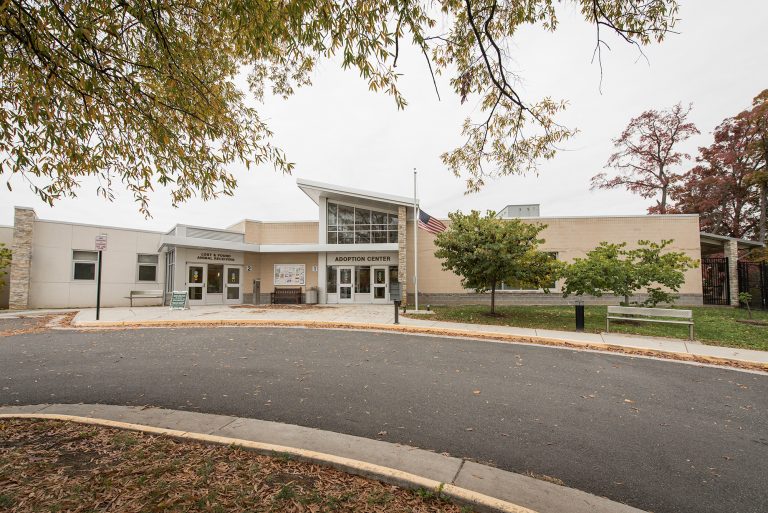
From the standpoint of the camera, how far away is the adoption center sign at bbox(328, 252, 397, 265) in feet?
70.3

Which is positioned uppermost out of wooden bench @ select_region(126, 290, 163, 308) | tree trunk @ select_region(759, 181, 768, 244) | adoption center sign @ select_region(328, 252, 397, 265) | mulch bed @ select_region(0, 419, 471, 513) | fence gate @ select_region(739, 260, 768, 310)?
tree trunk @ select_region(759, 181, 768, 244)

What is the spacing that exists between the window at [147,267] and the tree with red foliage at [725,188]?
39100 millimetres

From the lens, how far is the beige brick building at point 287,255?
17.9m

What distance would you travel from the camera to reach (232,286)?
2203 cm

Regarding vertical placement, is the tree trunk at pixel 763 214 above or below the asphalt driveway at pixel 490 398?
above

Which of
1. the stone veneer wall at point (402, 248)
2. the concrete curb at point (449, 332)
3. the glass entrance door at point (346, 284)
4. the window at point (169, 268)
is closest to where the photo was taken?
the concrete curb at point (449, 332)

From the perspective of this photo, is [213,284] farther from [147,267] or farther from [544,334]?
[544,334]

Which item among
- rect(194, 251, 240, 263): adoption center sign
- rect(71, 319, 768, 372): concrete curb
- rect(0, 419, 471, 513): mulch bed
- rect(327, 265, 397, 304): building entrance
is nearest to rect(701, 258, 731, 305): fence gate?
Answer: rect(71, 319, 768, 372): concrete curb

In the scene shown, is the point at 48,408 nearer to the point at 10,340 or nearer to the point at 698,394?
the point at 10,340

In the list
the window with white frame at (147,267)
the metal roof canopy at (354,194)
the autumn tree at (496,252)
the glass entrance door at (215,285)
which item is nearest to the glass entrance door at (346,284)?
the metal roof canopy at (354,194)

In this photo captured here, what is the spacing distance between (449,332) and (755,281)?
62.9ft

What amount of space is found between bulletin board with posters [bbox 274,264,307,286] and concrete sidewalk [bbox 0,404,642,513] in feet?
59.2

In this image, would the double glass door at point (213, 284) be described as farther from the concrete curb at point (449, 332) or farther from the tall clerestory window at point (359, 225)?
the concrete curb at point (449, 332)

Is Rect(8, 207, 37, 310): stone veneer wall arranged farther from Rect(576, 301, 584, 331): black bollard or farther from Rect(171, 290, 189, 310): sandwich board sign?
Rect(576, 301, 584, 331): black bollard
